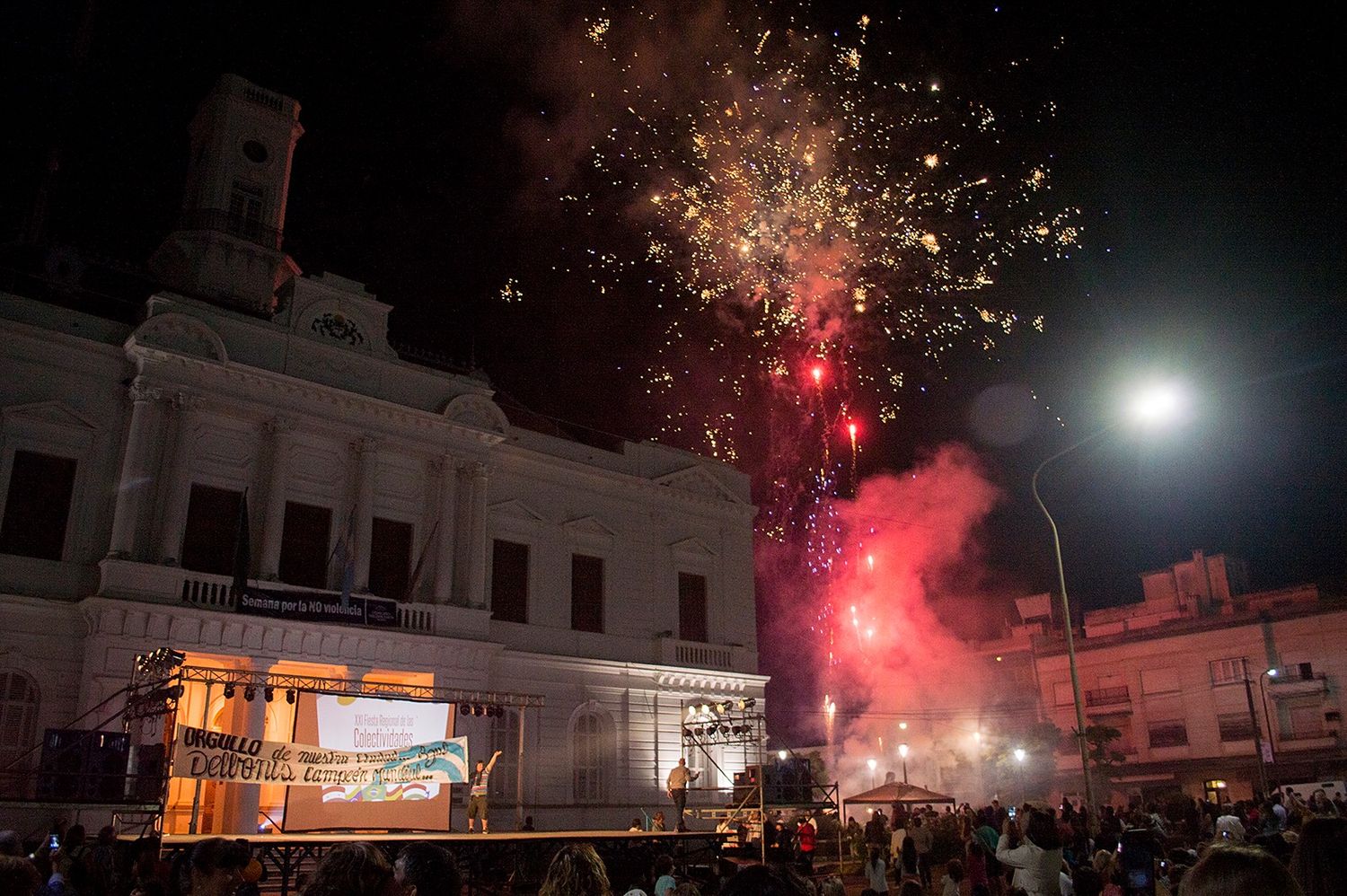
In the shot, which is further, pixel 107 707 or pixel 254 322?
pixel 254 322

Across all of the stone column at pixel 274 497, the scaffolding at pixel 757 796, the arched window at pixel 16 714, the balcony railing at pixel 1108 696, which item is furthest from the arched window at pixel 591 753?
the balcony railing at pixel 1108 696

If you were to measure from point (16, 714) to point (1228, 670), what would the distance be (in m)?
43.0

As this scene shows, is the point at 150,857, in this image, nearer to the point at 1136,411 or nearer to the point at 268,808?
the point at 268,808

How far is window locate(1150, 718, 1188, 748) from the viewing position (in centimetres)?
4303

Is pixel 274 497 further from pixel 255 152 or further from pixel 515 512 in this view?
pixel 255 152

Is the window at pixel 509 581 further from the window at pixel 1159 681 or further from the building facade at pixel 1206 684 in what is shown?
the window at pixel 1159 681

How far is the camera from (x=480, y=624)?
76.7ft

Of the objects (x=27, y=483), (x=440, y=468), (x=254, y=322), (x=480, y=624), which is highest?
(x=254, y=322)

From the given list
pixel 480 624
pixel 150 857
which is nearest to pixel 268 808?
pixel 480 624

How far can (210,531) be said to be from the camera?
810 inches

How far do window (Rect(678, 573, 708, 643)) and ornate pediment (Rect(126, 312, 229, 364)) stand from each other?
45.4 ft

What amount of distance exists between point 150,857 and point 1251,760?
4279cm

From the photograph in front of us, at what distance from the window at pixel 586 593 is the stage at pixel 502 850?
7043 mm

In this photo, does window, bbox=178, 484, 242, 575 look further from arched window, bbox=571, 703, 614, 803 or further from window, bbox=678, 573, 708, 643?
window, bbox=678, 573, 708, 643
